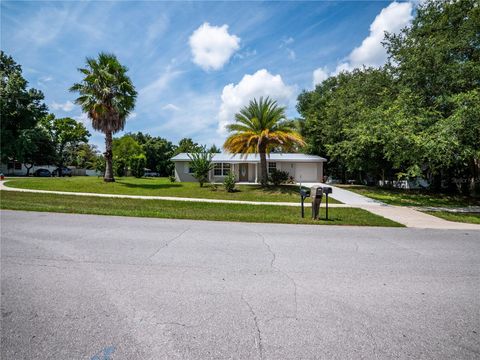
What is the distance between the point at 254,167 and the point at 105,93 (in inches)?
637

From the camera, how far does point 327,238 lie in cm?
627

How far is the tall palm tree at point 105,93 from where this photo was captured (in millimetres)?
19234

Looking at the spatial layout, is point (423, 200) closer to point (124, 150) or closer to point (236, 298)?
point (236, 298)

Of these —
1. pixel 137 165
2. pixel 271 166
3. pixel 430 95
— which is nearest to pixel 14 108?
pixel 137 165

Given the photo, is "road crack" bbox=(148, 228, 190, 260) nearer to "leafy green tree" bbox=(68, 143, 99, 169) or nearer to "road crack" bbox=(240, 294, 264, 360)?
"road crack" bbox=(240, 294, 264, 360)

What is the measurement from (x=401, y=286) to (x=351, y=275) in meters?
0.67

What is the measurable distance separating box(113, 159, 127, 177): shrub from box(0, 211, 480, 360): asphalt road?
33695 millimetres

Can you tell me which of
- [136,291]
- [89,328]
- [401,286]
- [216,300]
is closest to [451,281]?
[401,286]

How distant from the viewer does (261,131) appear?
1872 centimetres

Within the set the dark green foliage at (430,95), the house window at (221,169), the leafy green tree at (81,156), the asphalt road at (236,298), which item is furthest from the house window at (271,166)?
the leafy green tree at (81,156)

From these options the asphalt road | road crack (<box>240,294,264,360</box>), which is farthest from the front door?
road crack (<box>240,294,264,360</box>)

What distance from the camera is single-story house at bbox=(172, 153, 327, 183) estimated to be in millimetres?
27266

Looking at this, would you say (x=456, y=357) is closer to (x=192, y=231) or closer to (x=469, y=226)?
(x=192, y=231)

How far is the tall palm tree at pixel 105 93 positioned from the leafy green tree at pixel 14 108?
790 inches
